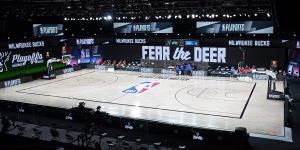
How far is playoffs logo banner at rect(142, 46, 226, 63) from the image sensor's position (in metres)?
31.0

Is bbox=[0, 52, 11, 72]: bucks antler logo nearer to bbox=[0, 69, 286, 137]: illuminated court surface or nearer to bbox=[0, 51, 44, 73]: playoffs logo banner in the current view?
bbox=[0, 51, 44, 73]: playoffs logo banner

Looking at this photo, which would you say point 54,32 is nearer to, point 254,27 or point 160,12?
point 160,12

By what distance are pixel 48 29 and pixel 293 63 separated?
23.7m

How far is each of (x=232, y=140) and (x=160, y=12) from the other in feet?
54.8

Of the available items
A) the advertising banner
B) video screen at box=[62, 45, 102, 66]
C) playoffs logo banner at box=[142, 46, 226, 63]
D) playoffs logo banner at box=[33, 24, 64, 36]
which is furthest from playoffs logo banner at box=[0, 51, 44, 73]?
playoffs logo banner at box=[142, 46, 226, 63]

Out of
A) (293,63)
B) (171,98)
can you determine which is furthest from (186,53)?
(171,98)

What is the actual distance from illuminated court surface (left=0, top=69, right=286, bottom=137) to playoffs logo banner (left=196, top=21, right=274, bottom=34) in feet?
16.7

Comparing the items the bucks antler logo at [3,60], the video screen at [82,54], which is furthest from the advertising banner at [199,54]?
the bucks antler logo at [3,60]

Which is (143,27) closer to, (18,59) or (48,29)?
(48,29)

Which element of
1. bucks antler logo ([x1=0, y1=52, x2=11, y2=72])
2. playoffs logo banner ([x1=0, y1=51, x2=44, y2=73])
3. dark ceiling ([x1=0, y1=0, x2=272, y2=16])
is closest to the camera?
dark ceiling ([x1=0, y1=0, x2=272, y2=16])

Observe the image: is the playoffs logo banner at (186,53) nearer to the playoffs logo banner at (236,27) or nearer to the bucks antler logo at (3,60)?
the playoffs logo banner at (236,27)

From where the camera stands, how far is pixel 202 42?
31.2 m

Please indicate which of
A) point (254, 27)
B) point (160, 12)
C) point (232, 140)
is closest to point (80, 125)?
point (232, 140)

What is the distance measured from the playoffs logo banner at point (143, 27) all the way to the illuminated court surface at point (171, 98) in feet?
18.6
